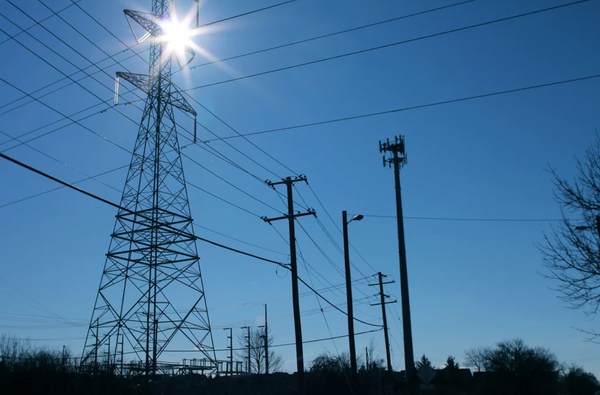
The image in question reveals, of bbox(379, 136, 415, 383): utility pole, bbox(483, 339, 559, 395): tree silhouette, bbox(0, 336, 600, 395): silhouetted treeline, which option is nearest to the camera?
bbox(0, 336, 600, 395): silhouetted treeline

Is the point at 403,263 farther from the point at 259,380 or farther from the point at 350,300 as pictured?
the point at 259,380

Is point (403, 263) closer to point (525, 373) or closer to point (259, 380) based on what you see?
point (259, 380)

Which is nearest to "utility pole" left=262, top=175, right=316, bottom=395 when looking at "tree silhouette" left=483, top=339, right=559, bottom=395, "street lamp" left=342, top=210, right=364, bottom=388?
"street lamp" left=342, top=210, right=364, bottom=388

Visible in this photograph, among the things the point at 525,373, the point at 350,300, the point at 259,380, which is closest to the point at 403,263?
the point at 350,300

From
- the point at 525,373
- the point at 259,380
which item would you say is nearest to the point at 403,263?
the point at 259,380

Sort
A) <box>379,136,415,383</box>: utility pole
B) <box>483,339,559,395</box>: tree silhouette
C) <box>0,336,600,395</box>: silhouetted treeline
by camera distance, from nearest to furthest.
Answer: <box>0,336,600,395</box>: silhouetted treeline, <box>379,136,415,383</box>: utility pole, <box>483,339,559,395</box>: tree silhouette

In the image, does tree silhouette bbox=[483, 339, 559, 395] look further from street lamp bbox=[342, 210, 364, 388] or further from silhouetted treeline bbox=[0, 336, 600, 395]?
street lamp bbox=[342, 210, 364, 388]

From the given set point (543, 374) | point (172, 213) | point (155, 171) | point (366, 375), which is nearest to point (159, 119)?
point (155, 171)

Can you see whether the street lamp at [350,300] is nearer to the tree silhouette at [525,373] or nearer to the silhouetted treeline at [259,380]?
the silhouetted treeline at [259,380]

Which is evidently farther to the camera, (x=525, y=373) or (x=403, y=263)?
(x=525, y=373)

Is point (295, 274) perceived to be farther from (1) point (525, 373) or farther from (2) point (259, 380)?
(1) point (525, 373)

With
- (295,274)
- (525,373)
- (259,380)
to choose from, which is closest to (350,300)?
(295,274)

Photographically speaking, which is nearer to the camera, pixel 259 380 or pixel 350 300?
pixel 350 300

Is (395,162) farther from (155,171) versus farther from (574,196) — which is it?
(574,196)
